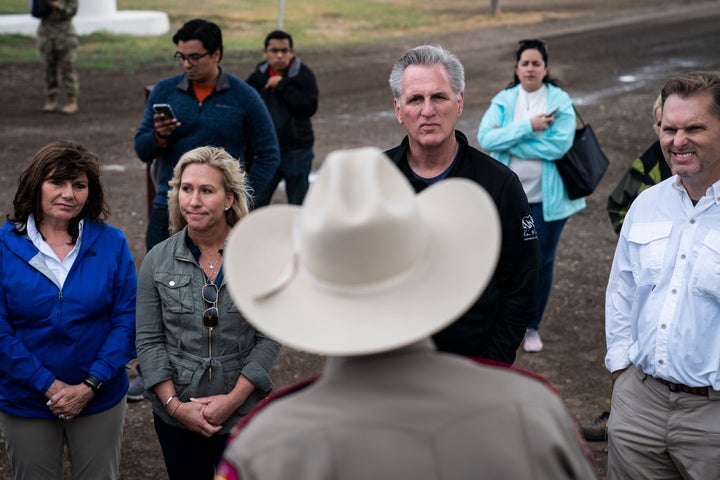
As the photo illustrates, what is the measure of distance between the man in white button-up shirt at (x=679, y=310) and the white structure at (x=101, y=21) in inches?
709

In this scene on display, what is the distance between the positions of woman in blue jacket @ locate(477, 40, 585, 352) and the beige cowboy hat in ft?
14.6

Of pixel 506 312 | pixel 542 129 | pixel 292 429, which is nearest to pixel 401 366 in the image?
pixel 292 429

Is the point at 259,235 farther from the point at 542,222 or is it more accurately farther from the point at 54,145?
the point at 542,222

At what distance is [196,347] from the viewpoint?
4344 millimetres

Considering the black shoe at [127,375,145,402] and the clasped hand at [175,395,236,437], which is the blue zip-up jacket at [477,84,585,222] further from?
the clasped hand at [175,395,236,437]

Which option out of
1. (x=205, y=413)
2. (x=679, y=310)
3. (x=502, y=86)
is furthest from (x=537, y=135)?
(x=502, y=86)

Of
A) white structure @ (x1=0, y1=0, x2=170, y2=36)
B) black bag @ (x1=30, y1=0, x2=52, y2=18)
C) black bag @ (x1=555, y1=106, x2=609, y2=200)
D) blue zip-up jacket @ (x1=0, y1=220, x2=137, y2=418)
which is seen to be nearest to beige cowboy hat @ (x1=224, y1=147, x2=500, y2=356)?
blue zip-up jacket @ (x1=0, y1=220, x2=137, y2=418)

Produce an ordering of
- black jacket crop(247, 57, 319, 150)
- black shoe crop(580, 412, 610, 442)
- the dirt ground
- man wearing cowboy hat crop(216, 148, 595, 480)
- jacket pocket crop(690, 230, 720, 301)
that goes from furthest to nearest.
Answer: black jacket crop(247, 57, 319, 150)
the dirt ground
black shoe crop(580, 412, 610, 442)
jacket pocket crop(690, 230, 720, 301)
man wearing cowboy hat crop(216, 148, 595, 480)

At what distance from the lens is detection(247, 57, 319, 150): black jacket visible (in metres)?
8.62

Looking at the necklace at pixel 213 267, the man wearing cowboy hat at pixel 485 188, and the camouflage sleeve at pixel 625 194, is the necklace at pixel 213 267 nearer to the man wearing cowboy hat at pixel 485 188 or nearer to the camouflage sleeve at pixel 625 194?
the man wearing cowboy hat at pixel 485 188

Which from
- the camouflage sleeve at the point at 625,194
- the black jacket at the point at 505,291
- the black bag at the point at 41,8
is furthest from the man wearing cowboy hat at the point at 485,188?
the black bag at the point at 41,8

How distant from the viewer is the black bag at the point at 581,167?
684 centimetres

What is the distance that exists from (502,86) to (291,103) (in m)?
8.75

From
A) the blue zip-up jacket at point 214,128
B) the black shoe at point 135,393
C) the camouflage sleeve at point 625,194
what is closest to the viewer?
the camouflage sleeve at point 625,194
